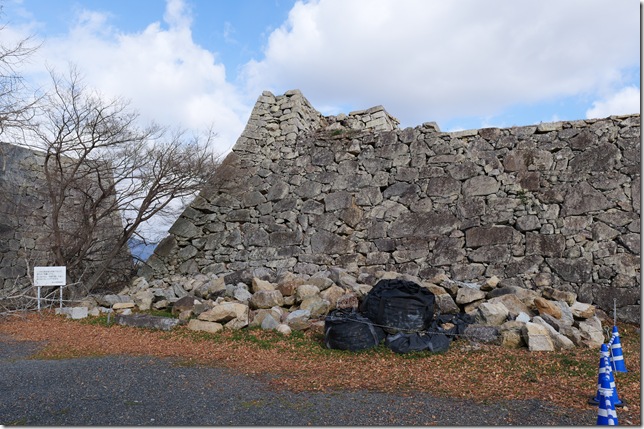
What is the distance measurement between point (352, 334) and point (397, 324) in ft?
2.12

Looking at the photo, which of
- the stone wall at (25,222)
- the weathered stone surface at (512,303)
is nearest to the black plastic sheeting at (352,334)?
the weathered stone surface at (512,303)

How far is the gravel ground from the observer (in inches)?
148

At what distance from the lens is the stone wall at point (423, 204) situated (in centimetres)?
824

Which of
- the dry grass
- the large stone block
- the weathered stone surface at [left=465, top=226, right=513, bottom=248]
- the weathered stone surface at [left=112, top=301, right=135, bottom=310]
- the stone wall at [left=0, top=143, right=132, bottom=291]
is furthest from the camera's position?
the stone wall at [left=0, top=143, right=132, bottom=291]

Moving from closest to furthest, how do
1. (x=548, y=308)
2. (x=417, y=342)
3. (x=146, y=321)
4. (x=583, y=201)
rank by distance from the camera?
1. (x=417, y=342)
2. (x=548, y=308)
3. (x=146, y=321)
4. (x=583, y=201)

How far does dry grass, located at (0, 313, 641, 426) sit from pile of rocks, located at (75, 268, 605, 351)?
260 mm

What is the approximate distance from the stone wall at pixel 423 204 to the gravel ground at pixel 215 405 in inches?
191

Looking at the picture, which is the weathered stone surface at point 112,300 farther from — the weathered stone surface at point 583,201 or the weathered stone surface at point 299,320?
the weathered stone surface at point 583,201

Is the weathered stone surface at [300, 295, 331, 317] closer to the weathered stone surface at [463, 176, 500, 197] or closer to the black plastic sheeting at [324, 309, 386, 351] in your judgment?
the black plastic sheeting at [324, 309, 386, 351]

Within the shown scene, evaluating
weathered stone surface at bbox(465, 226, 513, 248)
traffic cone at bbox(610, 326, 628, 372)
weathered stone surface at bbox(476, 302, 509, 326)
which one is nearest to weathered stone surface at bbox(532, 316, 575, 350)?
weathered stone surface at bbox(476, 302, 509, 326)

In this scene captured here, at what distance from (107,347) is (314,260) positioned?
470cm

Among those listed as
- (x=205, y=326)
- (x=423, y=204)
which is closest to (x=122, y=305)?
(x=205, y=326)

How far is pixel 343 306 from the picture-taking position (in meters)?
7.47

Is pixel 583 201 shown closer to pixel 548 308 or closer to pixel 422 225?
pixel 548 308
